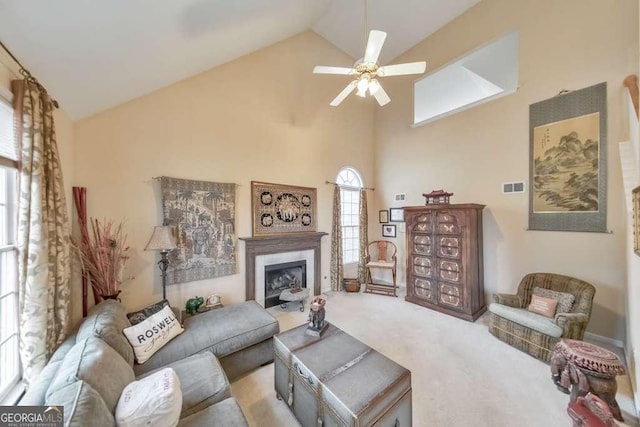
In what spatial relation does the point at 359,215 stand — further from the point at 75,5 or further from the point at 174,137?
the point at 75,5

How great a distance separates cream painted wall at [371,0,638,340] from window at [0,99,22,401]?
5377 mm

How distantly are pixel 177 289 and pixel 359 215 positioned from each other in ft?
12.6

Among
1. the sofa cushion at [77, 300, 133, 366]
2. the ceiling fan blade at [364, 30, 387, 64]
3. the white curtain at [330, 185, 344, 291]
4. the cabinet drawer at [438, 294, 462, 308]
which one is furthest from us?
the white curtain at [330, 185, 344, 291]

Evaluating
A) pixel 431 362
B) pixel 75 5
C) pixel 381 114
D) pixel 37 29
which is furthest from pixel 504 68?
pixel 37 29

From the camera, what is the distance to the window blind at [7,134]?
1443 millimetres

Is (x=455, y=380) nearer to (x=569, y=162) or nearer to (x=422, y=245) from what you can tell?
(x=422, y=245)

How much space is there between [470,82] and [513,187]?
2301 millimetres

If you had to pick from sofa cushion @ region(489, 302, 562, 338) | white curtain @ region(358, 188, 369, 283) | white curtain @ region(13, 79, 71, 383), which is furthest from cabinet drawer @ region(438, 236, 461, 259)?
white curtain @ region(13, 79, 71, 383)

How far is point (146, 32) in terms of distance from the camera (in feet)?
6.39

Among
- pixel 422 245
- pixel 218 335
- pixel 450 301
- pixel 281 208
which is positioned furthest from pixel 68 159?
pixel 450 301

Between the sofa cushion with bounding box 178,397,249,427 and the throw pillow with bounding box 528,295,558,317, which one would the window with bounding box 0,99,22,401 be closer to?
the sofa cushion with bounding box 178,397,249,427

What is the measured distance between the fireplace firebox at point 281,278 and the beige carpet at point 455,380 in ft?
1.90

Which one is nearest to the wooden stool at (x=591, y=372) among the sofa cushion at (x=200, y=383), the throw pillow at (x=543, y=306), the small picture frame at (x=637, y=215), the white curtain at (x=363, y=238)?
the small picture frame at (x=637, y=215)

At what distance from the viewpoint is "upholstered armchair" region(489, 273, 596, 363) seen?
243cm
